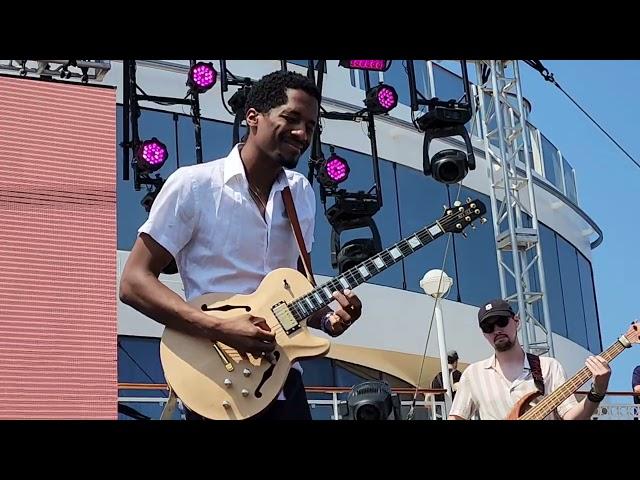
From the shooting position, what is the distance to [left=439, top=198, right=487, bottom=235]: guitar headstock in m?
3.35

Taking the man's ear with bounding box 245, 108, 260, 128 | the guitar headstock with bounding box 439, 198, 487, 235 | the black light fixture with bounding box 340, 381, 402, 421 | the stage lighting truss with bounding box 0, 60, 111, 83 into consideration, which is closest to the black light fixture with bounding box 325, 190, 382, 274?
the stage lighting truss with bounding box 0, 60, 111, 83

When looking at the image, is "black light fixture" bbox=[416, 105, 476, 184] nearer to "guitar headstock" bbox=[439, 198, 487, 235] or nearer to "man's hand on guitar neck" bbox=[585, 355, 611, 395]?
"guitar headstock" bbox=[439, 198, 487, 235]

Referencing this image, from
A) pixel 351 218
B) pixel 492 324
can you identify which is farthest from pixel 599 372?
pixel 351 218

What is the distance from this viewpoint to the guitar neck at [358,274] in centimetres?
278

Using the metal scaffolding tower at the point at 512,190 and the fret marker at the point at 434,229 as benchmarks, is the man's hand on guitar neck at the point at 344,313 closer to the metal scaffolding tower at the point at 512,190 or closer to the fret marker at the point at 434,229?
the fret marker at the point at 434,229

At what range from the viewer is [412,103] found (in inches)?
230

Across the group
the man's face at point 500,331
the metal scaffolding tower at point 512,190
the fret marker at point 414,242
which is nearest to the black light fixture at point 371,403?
the man's face at point 500,331

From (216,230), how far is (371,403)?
4.17 ft

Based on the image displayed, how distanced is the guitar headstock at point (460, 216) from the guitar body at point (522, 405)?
54 cm

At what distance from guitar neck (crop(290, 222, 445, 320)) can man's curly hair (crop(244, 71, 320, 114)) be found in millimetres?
487
